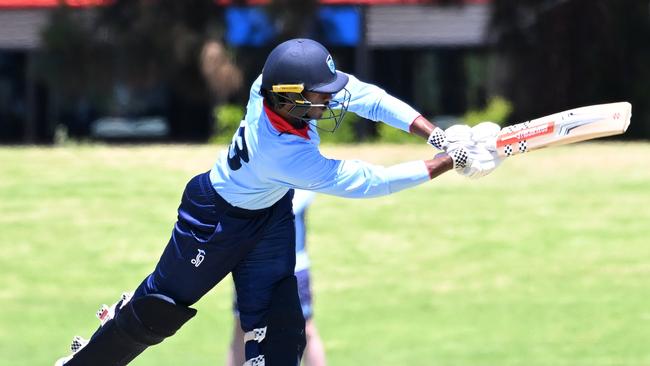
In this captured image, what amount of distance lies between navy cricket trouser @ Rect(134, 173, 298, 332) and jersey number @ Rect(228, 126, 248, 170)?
188mm

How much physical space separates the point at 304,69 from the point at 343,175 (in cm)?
47

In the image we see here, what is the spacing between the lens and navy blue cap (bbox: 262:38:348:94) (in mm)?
5328

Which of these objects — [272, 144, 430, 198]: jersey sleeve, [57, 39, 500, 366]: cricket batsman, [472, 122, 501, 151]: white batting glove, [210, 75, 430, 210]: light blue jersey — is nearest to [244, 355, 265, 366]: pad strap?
[57, 39, 500, 366]: cricket batsman

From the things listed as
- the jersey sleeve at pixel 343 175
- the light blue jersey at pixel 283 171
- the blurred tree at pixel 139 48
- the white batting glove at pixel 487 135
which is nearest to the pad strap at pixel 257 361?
the light blue jersey at pixel 283 171

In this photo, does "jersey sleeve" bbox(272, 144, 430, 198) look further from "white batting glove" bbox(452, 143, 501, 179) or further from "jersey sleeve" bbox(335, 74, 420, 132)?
"jersey sleeve" bbox(335, 74, 420, 132)

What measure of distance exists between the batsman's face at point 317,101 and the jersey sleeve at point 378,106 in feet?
1.23

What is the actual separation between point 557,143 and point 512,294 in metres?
6.25

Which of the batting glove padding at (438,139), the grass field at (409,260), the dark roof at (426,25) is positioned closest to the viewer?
the batting glove padding at (438,139)

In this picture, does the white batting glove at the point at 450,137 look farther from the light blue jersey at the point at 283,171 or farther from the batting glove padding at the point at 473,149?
the light blue jersey at the point at 283,171

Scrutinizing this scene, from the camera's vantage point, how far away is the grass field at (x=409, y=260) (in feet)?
33.5

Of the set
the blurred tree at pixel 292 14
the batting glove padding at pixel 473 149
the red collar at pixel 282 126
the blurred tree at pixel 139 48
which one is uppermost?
the red collar at pixel 282 126

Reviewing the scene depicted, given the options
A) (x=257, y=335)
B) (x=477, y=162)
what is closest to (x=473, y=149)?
(x=477, y=162)

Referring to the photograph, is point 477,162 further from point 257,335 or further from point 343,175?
point 257,335

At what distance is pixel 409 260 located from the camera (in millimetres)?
12867
